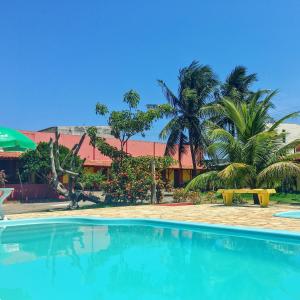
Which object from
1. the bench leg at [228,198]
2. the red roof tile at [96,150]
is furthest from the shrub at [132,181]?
the red roof tile at [96,150]

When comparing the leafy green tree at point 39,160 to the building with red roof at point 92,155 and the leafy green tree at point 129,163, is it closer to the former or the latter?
the building with red roof at point 92,155

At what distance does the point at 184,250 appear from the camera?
8.56m

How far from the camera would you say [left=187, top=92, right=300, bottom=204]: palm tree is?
1594cm

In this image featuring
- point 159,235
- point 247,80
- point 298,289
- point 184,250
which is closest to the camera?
point 298,289

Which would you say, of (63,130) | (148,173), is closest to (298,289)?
(148,173)

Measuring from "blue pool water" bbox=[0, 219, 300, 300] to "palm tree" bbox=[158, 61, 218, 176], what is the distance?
50.0ft

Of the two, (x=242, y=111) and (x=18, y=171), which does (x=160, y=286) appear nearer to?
(x=242, y=111)

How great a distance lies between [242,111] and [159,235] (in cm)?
956

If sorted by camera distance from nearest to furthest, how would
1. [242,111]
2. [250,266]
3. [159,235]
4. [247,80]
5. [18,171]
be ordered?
[250,266] < [159,235] < [242,111] < [18,171] < [247,80]

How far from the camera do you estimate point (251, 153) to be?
16.8 m

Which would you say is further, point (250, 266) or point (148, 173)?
point (148, 173)

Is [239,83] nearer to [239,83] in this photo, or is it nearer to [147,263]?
[239,83]

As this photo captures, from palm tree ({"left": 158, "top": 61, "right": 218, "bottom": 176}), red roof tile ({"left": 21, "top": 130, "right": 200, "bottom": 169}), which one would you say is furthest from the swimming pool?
red roof tile ({"left": 21, "top": 130, "right": 200, "bottom": 169})

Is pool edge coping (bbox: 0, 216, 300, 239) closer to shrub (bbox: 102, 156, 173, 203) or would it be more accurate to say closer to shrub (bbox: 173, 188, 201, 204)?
shrub (bbox: 102, 156, 173, 203)
